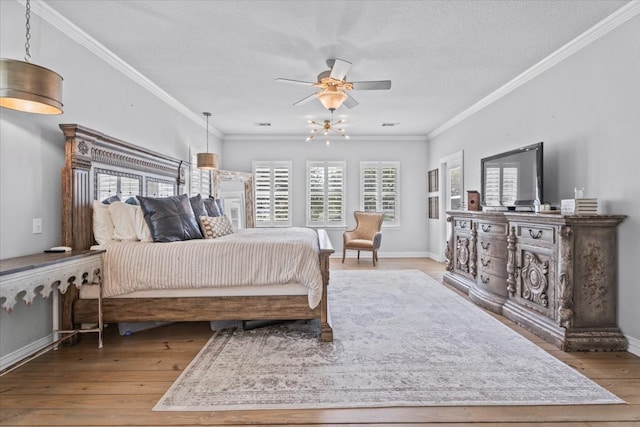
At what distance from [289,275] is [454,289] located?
2.81m

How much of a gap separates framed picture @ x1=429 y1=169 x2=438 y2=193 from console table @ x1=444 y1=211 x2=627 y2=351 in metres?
3.57

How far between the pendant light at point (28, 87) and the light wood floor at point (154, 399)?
5.91 ft

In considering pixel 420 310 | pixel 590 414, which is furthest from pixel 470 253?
pixel 590 414

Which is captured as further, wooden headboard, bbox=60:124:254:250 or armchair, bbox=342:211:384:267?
armchair, bbox=342:211:384:267

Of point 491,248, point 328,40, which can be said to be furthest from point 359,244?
point 328,40

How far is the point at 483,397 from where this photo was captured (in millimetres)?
2018

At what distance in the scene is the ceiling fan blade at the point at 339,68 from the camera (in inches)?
127

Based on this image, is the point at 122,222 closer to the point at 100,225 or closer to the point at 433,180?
the point at 100,225

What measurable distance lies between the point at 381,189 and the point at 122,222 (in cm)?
550

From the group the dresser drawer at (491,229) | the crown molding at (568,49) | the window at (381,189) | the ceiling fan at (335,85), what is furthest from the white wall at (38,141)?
the window at (381,189)

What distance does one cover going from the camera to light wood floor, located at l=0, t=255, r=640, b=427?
5.99 ft

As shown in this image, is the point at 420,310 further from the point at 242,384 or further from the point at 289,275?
the point at 242,384

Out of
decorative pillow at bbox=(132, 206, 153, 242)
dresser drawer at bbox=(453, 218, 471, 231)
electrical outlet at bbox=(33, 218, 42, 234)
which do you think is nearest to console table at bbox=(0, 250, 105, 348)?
electrical outlet at bbox=(33, 218, 42, 234)

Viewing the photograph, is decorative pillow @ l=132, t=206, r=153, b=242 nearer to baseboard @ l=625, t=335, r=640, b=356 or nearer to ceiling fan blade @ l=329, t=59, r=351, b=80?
ceiling fan blade @ l=329, t=59, r=351, b=80
